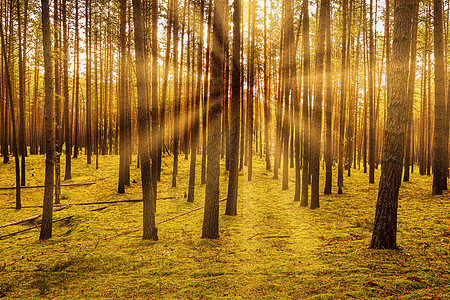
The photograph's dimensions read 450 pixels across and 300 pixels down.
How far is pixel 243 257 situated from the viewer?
216 inches

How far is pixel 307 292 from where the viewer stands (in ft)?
12.4

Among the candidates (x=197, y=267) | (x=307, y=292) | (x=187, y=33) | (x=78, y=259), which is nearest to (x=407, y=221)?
(x=307, y=292)

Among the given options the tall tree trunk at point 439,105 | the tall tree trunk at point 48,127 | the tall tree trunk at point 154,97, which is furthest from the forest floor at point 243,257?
the tall tree trunk at point 154,97

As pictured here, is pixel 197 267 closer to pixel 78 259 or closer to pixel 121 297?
pixel 121 297

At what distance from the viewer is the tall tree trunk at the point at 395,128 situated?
4.68m

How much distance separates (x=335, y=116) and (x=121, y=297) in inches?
905

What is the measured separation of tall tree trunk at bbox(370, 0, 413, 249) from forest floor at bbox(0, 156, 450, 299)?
2.46ft

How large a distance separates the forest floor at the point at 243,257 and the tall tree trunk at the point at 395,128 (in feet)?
2.46

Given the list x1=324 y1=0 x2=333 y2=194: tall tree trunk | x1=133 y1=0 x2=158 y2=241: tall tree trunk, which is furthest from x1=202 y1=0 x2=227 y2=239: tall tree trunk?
x1=324 y1=0 x2=333 y2=194: tall tree trunk

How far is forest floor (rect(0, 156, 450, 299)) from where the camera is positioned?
396 cm

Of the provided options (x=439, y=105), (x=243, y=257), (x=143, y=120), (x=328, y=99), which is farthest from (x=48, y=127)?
(x=439, y=105)

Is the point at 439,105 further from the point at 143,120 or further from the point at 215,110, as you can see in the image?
the point at 143,120

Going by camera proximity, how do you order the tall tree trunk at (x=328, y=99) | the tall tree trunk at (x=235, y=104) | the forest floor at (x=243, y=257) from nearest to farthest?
the forest floor at (x=243, y=257), the tall tree trunk at (x=235, y=104), the tall tree trunk at (x=328, y=99)

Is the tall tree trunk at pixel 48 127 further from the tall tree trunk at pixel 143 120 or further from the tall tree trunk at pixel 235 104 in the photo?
the tall tree trunk at pixel 235 104
